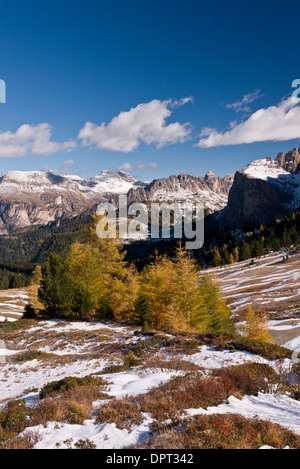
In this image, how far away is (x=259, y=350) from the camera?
14148mm

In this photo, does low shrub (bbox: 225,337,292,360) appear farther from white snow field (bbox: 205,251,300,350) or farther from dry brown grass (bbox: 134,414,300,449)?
white snow field (bbox: 205,251,300,350)

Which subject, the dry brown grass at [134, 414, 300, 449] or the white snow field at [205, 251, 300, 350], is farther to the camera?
the white snow field at [205, 251, 300, 350]

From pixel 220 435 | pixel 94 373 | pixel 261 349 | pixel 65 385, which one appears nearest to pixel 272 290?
pixel 261 349

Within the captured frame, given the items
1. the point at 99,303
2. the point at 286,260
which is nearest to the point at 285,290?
the point at 286,260

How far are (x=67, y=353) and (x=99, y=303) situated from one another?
11379 millimetres

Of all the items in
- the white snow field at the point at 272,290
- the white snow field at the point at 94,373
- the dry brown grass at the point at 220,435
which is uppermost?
the dry brown grass at the point at 220,435

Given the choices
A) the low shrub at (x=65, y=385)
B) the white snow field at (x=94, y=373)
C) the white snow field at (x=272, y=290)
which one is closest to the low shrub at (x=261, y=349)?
the white snow field at (x=94, y=373)

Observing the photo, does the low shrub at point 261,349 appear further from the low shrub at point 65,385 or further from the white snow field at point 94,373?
the low shrub at point 65,385

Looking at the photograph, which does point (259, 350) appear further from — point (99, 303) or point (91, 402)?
point (99, 303)

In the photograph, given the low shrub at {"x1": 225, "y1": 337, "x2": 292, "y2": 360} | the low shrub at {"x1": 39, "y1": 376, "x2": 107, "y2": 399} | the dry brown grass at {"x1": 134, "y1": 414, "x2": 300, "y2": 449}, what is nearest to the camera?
the dry brown grass at {"x1": 134, "y1": 414, "x2": 300, "y2": 449}

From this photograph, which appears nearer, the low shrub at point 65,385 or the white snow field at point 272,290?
the low shrub at point 65,385

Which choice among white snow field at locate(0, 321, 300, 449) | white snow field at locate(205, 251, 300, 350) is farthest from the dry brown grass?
white snow field at locate(205, 251, 300, 350)

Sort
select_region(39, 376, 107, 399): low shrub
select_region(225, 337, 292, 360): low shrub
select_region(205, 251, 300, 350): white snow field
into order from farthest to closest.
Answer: select_region(205, 251, 300, 350): white snow field, select_region(225, 337, 292, 360): low shrub, select_region(39, 376, 107, 399): low shrub

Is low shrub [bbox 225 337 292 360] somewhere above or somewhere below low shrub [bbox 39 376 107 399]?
below
